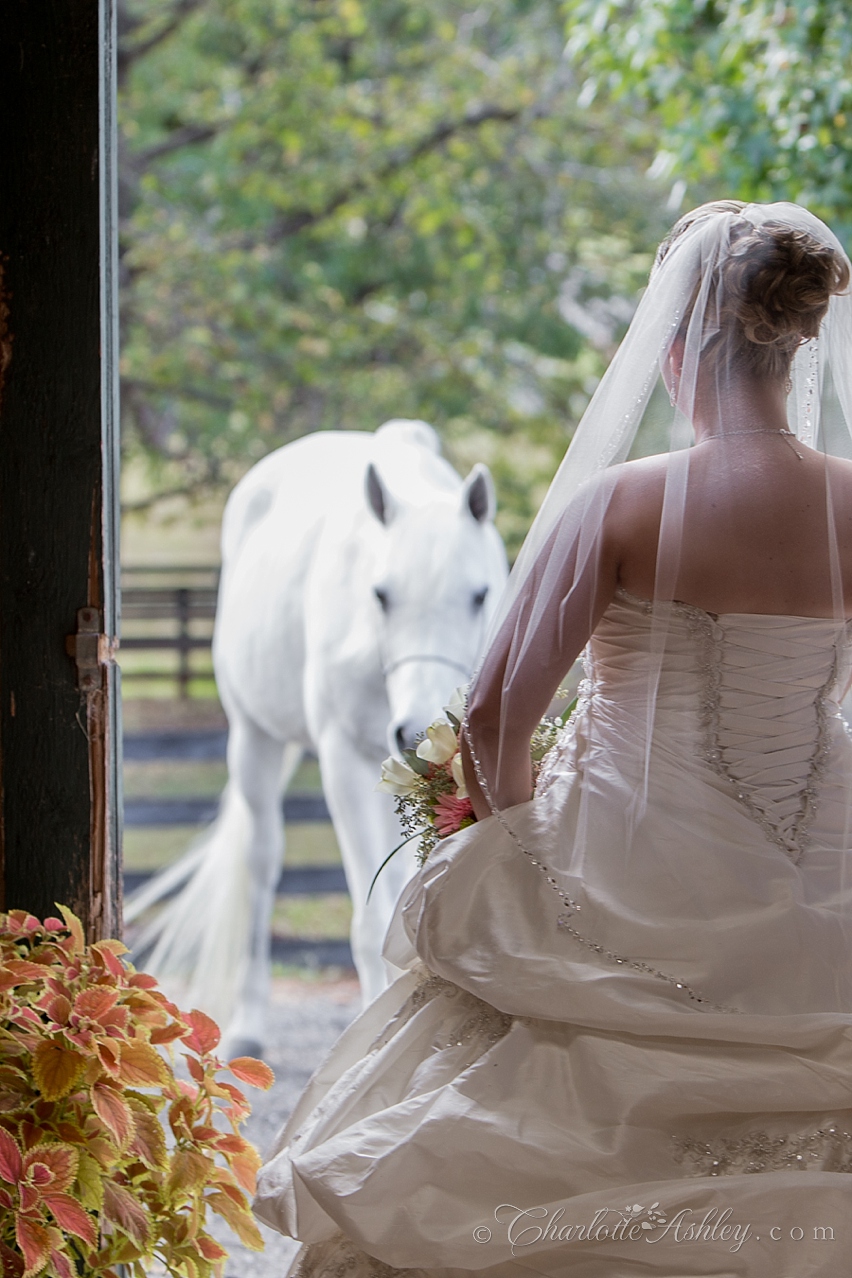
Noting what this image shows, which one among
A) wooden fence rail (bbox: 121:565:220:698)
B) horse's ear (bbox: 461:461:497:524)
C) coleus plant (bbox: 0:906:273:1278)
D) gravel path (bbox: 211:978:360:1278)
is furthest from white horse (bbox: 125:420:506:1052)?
wooden fence rail (bbox: 121:565:220:698)

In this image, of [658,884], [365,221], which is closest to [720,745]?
[658,884]

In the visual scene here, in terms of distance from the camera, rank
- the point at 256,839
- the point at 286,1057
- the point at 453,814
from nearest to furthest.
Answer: the point at 453,814, the point at 256,839, the point at 286,1057

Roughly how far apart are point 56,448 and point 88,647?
12.0 inches

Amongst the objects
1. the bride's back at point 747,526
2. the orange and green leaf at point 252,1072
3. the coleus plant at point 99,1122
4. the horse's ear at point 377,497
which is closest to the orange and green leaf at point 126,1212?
the coleus plant at point 99,1122

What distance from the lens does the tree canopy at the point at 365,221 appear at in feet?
22.8

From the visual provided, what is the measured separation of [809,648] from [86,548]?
1060mm

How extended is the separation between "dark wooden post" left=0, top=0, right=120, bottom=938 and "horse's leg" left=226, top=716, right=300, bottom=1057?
1.96 metres

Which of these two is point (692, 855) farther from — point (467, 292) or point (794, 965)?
point (467, 292)

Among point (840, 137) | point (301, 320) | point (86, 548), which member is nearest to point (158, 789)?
point (301, 320)

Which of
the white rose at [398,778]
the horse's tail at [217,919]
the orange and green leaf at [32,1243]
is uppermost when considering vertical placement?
the white rose at [398,778]

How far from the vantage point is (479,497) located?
9.93 ft

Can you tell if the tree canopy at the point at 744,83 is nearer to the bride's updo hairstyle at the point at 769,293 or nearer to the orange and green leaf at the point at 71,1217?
the bride's updo hairstyle at the point at 769,293

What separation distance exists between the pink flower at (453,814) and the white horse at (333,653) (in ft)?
3.39

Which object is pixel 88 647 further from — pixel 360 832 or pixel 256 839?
pixel 256 839
